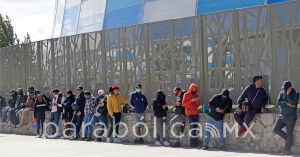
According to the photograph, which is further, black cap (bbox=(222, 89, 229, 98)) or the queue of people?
black cap (bbox=(222, 89, 229, 98))

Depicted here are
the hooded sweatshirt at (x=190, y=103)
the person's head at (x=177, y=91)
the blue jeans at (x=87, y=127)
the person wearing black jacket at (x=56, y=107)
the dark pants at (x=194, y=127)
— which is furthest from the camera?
the person wearing black jacket at (x=56, y=107)

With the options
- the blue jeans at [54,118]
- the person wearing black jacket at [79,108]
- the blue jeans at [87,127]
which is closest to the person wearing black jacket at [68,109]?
the person wearing black jacket at [79,108]

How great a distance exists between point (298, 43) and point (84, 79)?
897 cm

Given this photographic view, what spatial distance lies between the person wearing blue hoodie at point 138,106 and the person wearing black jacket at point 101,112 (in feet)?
3.99

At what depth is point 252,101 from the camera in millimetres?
12711

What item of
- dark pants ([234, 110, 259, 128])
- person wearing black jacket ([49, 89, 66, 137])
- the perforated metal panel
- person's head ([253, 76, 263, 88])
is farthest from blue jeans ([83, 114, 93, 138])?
person's head ([253, 76, 263, 88])

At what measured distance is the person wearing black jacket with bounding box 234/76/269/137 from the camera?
498 inches

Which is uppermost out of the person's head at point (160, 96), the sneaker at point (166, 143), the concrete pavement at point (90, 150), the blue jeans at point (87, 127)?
the person's head at point (160, 96)

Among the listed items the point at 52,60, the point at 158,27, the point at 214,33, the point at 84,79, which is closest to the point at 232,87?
the point at 214,33

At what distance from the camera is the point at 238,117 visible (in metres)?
13.0

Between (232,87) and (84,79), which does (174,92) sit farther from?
(84,79)

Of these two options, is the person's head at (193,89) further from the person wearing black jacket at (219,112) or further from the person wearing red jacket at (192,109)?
the person wearing black jacket at (219,112)

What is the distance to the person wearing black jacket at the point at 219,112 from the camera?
13461mm

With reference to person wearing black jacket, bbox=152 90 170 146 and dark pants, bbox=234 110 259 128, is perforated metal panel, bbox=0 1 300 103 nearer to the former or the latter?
person wearing black jacket, bbox=152 90 170 146
